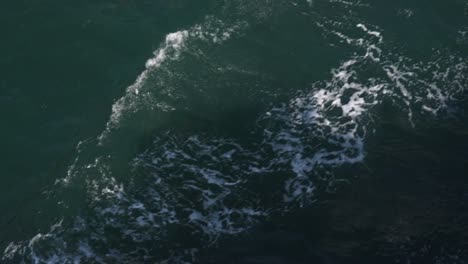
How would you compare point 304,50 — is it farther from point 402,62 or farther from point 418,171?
point 418,171

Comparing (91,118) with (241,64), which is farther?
(241,64)

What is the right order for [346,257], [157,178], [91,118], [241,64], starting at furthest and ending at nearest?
[241,64], [91,118], [157,178], [346,257]

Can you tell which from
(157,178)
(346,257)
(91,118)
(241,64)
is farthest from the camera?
(241,64)

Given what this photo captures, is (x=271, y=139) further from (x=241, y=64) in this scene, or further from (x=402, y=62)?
(x=402, y=62)

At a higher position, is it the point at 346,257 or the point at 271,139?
the point at 271,139

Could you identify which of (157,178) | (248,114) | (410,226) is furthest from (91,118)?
(410,226)

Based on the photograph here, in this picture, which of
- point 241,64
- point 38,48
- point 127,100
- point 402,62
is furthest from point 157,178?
point 402,62

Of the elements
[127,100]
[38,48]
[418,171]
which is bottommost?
[418,171]
